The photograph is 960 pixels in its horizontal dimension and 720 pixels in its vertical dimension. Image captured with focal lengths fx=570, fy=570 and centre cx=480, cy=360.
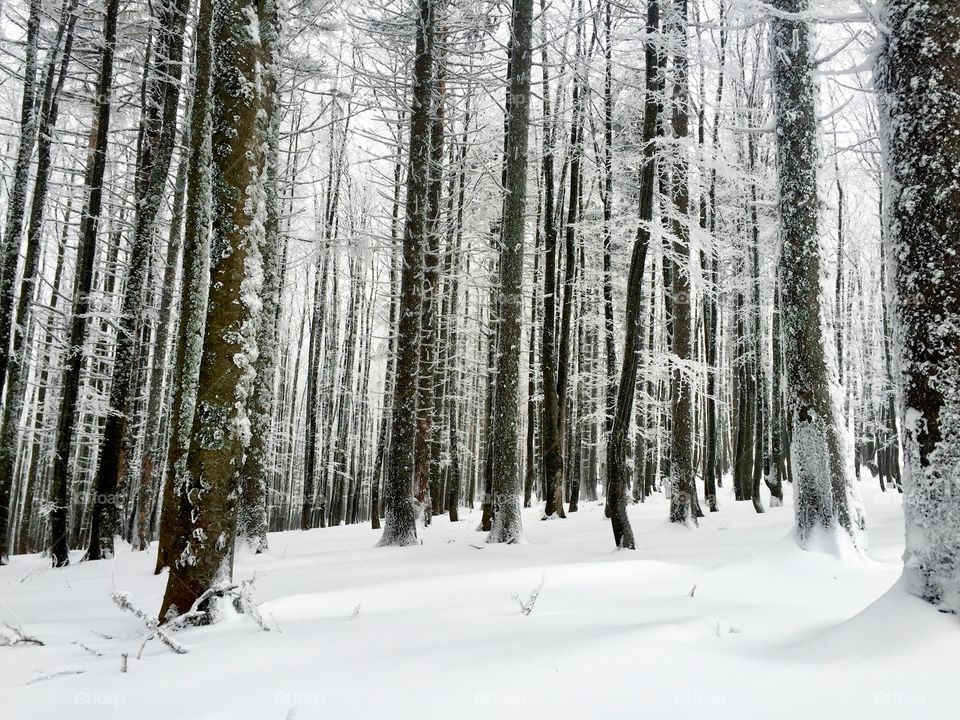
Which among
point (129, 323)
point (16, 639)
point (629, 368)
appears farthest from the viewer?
point (129, 323)

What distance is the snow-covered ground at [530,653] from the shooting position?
2.35m

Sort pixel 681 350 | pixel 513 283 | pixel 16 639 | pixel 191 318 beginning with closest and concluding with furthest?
pixel 16 639
pixel 191 318
pixel 513 283
pixel 681 350

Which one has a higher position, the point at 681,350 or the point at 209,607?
the point at 681,350

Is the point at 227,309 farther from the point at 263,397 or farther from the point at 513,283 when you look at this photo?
the point at 513,283

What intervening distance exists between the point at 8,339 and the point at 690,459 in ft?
39.5

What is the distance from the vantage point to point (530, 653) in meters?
2.89

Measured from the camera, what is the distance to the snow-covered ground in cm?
235

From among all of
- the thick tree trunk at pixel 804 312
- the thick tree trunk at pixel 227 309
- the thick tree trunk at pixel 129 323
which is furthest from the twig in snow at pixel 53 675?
the thick tree trunk at pixel 129 323

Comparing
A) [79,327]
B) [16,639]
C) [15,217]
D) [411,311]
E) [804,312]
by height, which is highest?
[15,217]

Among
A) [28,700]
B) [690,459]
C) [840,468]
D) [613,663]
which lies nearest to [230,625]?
[28,700]

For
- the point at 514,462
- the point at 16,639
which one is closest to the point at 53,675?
the point at 16,639

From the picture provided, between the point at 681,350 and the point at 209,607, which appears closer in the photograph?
the point at 209,607

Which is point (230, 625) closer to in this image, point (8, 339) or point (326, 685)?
point (326, 685)

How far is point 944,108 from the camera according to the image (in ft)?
10.1
